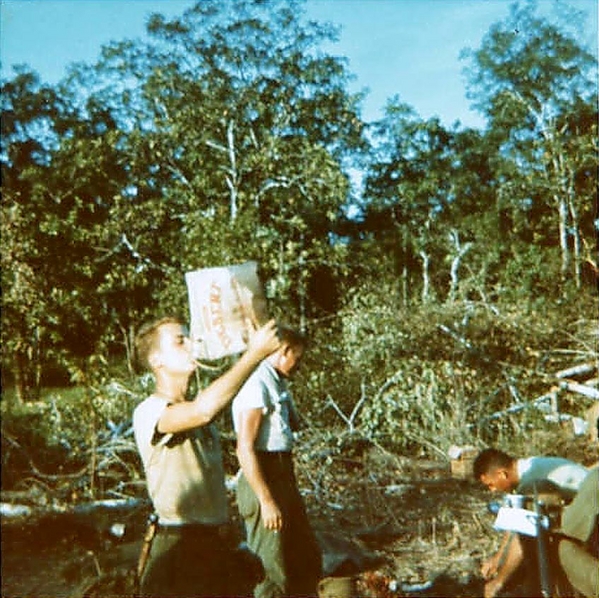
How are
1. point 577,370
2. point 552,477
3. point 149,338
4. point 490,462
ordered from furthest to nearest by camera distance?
1. point 577,370
2. point 490,462
3. point 552,477
4. point 149,338

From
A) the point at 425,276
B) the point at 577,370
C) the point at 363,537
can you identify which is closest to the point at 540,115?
the point at 425,276

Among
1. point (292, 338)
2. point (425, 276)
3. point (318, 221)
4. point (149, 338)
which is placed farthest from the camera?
point (318, 221)

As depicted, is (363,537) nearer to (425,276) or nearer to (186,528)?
(186,528)

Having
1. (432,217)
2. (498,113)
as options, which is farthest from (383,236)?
(498,113)

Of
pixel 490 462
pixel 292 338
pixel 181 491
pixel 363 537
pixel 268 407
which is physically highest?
pixel 292 338

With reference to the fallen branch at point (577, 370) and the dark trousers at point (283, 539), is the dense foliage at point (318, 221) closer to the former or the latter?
the fallen branch at point (577, 370)

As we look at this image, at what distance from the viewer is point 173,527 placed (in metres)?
2.06

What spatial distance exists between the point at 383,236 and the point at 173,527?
842cm

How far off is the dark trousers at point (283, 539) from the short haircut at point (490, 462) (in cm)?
116

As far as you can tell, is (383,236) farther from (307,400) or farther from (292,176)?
(307,400)

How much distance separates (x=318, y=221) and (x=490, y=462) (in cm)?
712

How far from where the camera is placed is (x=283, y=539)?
286cm

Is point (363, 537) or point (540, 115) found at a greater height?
point (540, 115)

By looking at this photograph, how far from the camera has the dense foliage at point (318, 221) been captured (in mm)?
7715
